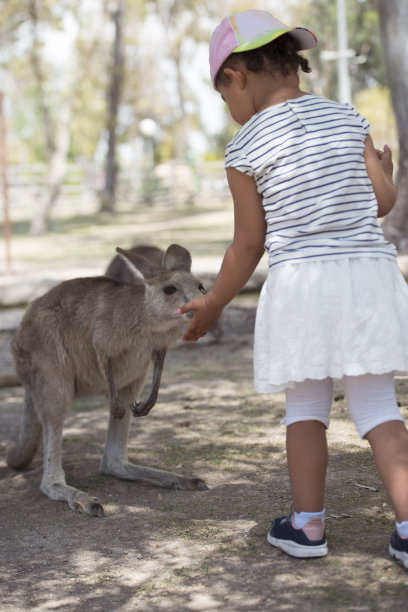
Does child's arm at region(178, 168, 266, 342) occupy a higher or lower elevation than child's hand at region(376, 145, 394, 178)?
lower

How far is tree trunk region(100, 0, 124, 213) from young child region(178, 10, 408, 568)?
14961mm

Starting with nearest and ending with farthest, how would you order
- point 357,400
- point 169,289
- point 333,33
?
1. point 357,400
2. point 169,289
3. point 333,33

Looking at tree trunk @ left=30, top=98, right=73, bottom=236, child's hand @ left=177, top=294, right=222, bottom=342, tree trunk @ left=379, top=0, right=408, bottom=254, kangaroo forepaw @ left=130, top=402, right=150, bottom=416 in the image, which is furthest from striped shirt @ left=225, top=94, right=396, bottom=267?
tree trunk @ left=30, top=98, right=73, bottom=236

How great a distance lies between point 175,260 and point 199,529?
89cm

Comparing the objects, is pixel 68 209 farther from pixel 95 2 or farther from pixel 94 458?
pixel 94 458

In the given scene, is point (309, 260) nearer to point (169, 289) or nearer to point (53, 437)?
point (169, 289)

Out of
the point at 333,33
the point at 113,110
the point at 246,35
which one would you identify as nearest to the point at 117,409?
the point at 246,35

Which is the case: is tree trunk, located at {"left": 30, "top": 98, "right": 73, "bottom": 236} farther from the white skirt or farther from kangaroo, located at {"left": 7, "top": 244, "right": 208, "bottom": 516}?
the white skirt

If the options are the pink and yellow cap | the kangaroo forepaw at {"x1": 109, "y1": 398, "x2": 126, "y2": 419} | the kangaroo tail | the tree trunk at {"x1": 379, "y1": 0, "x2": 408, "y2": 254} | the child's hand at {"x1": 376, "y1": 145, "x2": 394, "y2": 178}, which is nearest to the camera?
the pink and yellow cap

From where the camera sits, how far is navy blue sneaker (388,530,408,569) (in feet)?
6.51

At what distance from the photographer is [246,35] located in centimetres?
211

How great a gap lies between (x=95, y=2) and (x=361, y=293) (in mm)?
13625

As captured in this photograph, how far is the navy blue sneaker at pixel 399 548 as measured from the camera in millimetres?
1984

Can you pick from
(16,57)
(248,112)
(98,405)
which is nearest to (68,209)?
(16,57)
